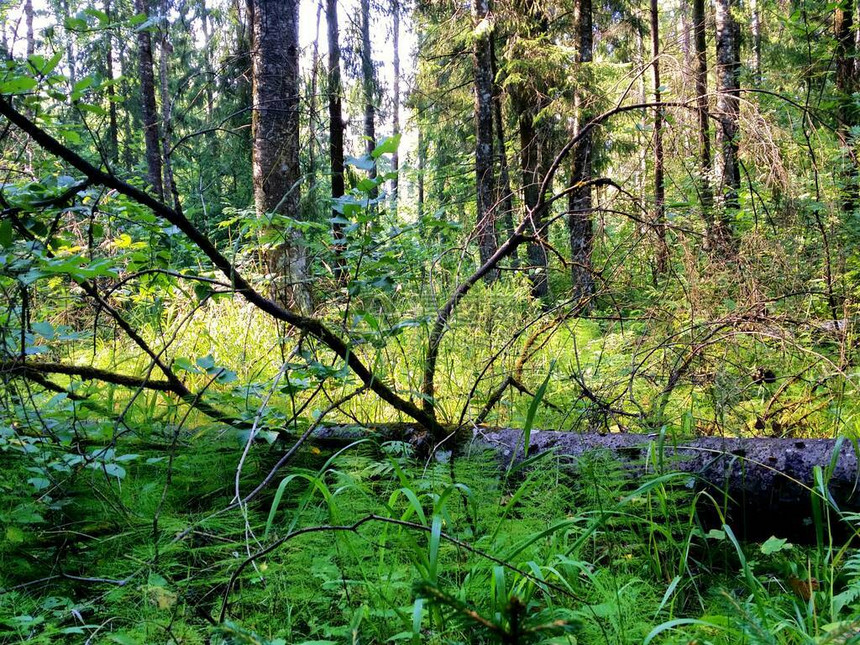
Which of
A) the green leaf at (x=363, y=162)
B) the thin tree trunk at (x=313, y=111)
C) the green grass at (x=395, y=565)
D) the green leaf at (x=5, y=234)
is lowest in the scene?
the green grass at (x=395, y=565)

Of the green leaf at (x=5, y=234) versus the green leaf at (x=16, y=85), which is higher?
the green leaf at (x=16, y=85)

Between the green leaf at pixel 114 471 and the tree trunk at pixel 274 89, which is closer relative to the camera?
the green leaf at pixel 114 471

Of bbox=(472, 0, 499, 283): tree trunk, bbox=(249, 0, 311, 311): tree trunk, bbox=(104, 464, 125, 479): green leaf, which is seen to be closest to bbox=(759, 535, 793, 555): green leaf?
bbox=(104, 464, 125, 479): green leaf

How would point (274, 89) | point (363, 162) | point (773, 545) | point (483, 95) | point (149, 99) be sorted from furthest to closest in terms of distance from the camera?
1. point (149, 99)
2. point (483, 95)
3. point (274, 89)
4. point (363, 162)
5. point (773, 545)

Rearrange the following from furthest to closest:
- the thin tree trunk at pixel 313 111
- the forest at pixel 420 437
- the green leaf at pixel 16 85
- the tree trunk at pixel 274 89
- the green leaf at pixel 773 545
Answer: the tree trunk at pixel 274 89 → the thin tree trunk at pixel 313 111 → the green leaf at pixel 773 545 → the green leaf at pixel 16 85 → the forest at pixel 420 437

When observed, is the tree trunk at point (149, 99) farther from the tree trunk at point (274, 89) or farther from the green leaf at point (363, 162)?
the green leaf at point (363, 162)

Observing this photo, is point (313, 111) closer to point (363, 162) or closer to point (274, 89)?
point (363, 162)

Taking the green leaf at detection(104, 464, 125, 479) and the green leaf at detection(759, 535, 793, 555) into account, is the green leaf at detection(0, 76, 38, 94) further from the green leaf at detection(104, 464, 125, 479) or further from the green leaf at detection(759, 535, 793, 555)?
the green leaf at detection(759, 535, 793, 555)

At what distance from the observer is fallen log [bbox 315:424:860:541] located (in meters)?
2.07

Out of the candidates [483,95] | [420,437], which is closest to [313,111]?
[420,437]

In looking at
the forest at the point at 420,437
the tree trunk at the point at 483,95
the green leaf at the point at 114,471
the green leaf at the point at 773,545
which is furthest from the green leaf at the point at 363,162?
the tree trunk at the point at 483,95

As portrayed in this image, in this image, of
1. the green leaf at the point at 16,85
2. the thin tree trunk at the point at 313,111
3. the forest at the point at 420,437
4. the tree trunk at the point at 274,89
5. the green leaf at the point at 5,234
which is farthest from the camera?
the tree trunk at the point at 274,89

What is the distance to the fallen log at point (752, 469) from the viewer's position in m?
2.07

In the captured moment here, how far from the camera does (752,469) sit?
2.19 meters
